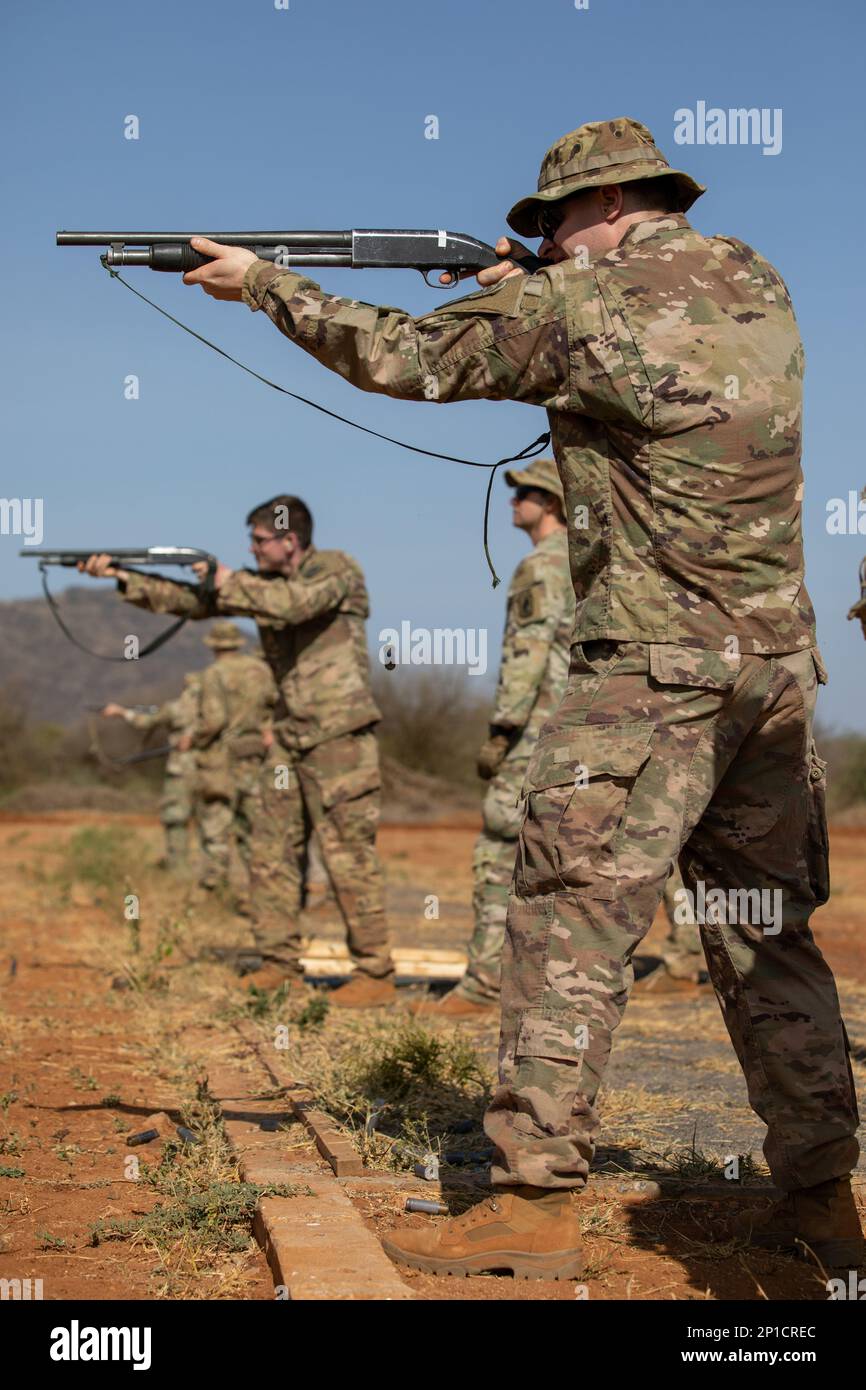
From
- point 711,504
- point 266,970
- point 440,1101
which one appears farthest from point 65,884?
point 711,504

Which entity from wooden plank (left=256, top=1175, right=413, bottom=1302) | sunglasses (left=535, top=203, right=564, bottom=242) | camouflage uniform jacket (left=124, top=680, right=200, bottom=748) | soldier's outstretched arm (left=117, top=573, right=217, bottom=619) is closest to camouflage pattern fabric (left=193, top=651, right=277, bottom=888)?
camouflage uniform jacket (left=124, top=680, right=200, bottom=748)

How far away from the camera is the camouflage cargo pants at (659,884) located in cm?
349

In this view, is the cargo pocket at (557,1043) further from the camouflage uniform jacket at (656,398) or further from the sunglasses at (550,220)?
the sunglasses at (550,220)

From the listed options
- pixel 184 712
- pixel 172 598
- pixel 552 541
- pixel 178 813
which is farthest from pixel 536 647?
pixel 184 712

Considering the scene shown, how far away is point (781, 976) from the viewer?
3879mm

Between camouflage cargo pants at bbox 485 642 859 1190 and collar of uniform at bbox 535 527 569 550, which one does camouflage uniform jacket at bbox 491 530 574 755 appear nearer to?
collar of uniform at bbox 535 527 569 550

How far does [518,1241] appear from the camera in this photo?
11.5ft

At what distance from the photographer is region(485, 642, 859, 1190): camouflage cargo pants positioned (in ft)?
11.5

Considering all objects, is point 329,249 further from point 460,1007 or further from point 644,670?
point 460,1007

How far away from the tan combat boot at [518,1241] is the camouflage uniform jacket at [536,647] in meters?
4.65

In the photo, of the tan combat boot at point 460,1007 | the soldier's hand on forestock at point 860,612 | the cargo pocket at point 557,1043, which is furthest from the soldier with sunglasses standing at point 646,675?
the tan combat boot at point 460,1007

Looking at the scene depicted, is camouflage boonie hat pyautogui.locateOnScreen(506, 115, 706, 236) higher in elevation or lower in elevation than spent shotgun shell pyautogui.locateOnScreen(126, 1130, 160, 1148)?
higher

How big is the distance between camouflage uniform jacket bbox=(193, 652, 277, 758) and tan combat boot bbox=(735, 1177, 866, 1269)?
11.3 metres

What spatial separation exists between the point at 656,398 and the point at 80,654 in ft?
310
